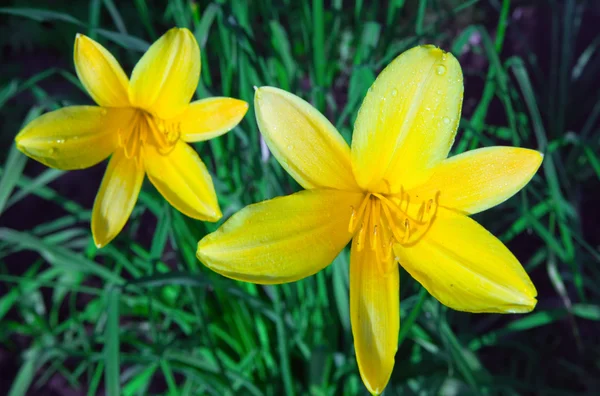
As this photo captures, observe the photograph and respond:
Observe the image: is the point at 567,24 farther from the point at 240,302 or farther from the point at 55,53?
the point at 55,53

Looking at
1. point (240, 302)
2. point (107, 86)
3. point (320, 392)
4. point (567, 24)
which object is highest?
point (107, 86)

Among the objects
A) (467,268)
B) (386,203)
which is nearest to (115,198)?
(386,203)

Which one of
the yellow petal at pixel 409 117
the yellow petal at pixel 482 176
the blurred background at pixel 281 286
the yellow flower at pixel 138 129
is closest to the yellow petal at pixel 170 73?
the yellow flower at pixel 138 129

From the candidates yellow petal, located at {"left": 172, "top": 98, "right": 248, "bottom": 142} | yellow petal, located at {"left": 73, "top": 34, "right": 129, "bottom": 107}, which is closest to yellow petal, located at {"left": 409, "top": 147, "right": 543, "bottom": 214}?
yellow petal, located at {"left": 172, "top": 98, "right": 248, "bottom": 142}

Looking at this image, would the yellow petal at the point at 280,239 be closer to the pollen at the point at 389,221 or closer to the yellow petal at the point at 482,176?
the pollen at the point at 389,221

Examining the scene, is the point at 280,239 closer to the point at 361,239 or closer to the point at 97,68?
the point at 361,239

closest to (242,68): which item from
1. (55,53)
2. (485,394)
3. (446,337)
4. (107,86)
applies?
(107,86)
